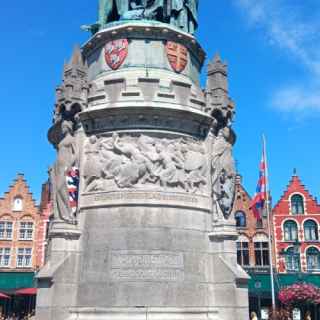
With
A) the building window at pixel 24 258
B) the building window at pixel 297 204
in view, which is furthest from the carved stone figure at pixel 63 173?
the building window at pixel 297 204

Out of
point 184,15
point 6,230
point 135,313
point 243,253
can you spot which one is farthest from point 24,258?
point 135,313

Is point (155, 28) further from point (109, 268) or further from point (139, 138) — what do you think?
point (109, 268)

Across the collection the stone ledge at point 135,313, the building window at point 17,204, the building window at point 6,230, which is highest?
the building window at point 17,204

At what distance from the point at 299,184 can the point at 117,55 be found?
38.8 m

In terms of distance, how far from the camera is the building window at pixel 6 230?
49.8 metres

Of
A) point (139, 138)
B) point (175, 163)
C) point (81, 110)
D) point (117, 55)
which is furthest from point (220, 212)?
point (117, 55)

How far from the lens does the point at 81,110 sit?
1551cm

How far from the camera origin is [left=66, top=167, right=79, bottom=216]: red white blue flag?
48.2 ft

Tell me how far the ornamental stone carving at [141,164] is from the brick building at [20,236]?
36.3 m

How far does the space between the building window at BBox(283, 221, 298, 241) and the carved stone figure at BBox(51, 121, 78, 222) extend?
3888 centimetres

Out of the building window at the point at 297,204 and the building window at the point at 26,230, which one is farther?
the building window at the point at 26,230

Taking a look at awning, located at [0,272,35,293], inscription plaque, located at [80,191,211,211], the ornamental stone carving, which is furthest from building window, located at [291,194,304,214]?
inscription plaque, located at [80,191,211,211]

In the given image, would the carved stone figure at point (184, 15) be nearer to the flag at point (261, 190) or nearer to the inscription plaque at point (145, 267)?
the inscription plaque at point (145, 267)

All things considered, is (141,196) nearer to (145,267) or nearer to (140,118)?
(145,267)
